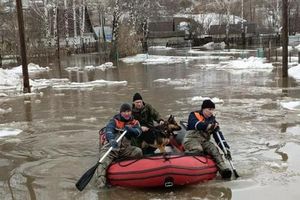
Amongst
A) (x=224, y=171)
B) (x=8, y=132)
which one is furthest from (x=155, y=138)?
(x=8, y=132)

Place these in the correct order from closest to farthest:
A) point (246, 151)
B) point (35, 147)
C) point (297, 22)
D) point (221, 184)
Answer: point (221, 184) → point (246, 151) → point (35, 147) → point (297, 22)

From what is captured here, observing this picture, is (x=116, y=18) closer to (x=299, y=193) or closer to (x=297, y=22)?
(x=299, y=193)

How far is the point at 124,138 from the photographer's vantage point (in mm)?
8203

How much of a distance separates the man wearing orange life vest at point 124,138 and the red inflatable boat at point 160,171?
1.15 ft

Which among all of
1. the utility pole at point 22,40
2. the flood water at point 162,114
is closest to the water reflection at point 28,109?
the flood water at point 162,114

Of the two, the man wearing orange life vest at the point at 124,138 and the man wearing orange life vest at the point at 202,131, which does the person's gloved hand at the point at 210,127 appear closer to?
the man wearing orange life vest at the point at 202,131

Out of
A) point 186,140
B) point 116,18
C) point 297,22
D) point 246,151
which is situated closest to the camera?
point 186,140

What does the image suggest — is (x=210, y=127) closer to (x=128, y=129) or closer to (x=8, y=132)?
(x=128, y=129)

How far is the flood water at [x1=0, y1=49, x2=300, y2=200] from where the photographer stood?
7.41 metres

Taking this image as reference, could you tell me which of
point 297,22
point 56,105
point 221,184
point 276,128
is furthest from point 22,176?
point 297,22

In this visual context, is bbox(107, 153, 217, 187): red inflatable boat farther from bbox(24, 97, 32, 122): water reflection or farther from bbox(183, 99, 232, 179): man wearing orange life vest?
bbox(24, 97, 32, 122): water reflection

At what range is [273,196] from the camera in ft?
23.1

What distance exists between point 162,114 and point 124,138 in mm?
5851

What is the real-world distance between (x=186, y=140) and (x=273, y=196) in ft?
6.17
